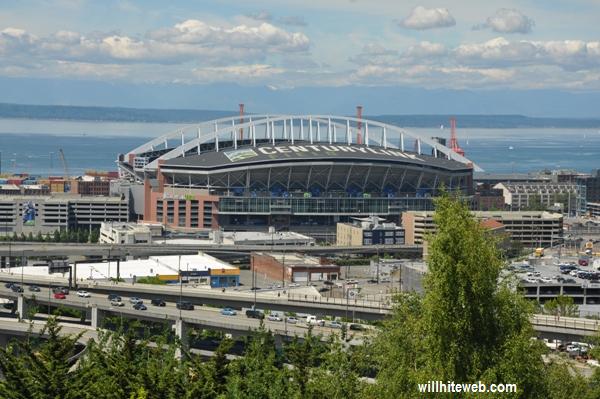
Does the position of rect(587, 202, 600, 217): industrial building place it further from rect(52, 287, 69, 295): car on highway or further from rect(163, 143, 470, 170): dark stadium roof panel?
rect(52, 287, 69, 295): car on highway

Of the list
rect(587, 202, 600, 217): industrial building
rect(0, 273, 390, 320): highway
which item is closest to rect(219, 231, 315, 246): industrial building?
rect(0, 273, 390, 320): highway

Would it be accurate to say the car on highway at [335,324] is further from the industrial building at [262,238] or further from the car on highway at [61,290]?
the industrial building at [262,238]

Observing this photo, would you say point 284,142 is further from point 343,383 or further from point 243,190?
point 343,383

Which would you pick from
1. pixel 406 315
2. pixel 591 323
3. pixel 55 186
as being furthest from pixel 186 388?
pixel 55 186

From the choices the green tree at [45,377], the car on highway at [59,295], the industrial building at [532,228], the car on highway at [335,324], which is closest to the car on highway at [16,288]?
the car on highway at [59,295]

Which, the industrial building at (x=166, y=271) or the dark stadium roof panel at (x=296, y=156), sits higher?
the dark stadium roof panel at (x=296, y=156)

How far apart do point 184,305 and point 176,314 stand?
7.39 feet

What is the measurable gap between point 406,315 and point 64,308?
25.9 m

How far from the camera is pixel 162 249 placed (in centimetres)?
6862

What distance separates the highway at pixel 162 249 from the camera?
67.2 m

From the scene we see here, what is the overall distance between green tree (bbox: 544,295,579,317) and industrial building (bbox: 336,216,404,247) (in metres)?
27.9
